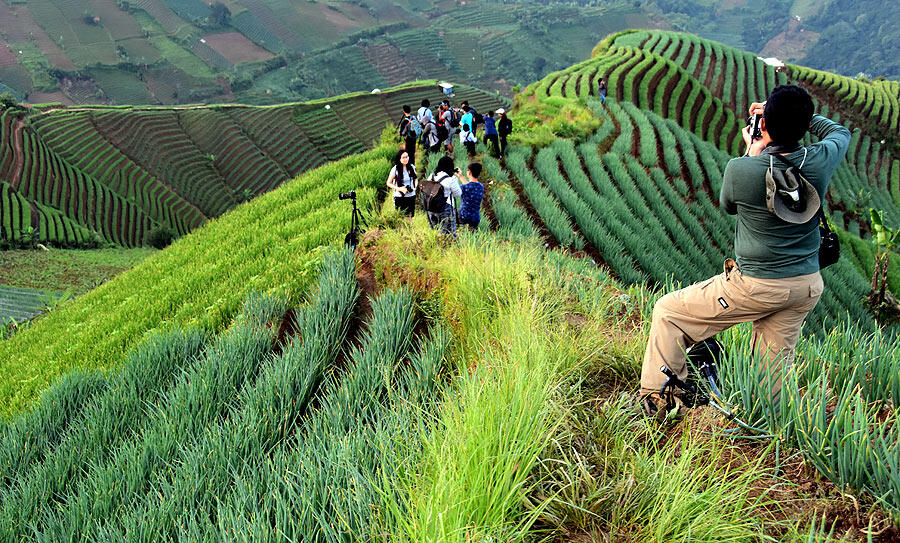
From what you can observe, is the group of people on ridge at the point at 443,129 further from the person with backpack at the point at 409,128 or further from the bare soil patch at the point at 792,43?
the bare soil patch at the point at 792,43

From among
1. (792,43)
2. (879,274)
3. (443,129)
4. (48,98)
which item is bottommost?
(879,274)

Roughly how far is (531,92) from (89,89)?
9941cm

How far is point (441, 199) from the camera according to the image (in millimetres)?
6051

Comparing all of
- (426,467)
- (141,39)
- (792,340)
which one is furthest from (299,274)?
(141,39)

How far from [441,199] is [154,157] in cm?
6039

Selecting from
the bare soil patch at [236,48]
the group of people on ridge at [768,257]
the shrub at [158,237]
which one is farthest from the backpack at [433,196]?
the bare soil patch at [236,48]

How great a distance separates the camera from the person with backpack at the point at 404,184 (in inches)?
263

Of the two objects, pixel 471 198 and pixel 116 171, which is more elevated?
pixel 471 198

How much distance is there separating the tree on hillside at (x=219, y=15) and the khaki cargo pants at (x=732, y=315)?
148187 millimetres

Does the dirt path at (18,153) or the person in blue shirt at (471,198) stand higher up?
the person in blue shirt at (471,198)

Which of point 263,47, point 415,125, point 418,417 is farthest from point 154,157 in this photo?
point 263,47

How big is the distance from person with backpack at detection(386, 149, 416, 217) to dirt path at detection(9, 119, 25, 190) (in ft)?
188

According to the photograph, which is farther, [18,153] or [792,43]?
[792,43]

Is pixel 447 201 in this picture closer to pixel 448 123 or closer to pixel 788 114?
pixel 788 114
